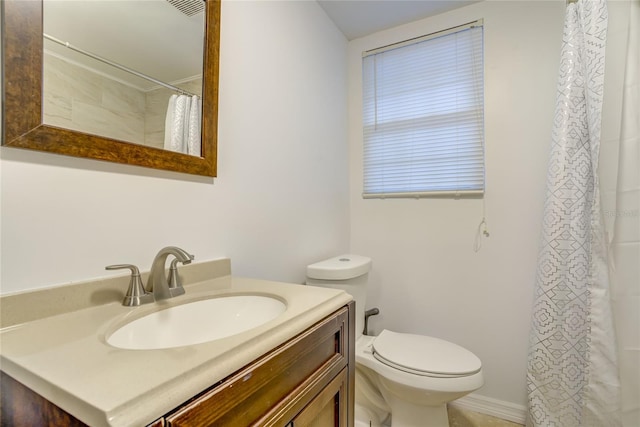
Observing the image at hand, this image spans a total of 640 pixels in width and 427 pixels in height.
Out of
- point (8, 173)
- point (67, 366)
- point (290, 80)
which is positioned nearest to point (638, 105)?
point (290, 80)

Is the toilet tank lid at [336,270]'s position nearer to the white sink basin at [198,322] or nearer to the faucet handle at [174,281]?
the white sink basin at [198,322]

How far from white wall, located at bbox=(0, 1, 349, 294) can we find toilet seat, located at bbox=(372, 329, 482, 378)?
1.74ft

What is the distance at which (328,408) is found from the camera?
0.72 meters

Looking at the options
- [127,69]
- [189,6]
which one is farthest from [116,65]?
[189,6]

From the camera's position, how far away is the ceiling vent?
0.92 meters

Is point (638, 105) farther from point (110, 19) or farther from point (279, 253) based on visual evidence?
point (110, 19)

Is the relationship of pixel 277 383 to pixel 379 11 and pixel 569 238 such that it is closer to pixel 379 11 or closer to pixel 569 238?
pixel 569 238

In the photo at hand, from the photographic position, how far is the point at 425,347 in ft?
4.45

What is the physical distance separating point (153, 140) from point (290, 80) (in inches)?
31.6

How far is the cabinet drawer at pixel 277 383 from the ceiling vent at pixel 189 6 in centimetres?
101

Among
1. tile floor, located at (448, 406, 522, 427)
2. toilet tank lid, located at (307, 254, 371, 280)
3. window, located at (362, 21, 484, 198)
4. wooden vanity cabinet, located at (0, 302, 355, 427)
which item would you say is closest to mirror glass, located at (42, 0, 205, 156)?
wooden vanity cabinet, located at (0, 302, 355, 427)

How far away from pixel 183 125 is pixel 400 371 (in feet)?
3.96

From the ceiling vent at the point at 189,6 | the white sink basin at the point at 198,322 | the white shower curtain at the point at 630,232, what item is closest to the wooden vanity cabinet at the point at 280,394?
the white sink basin at the point at 198,322

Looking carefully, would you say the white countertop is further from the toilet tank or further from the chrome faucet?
the toilet tank
